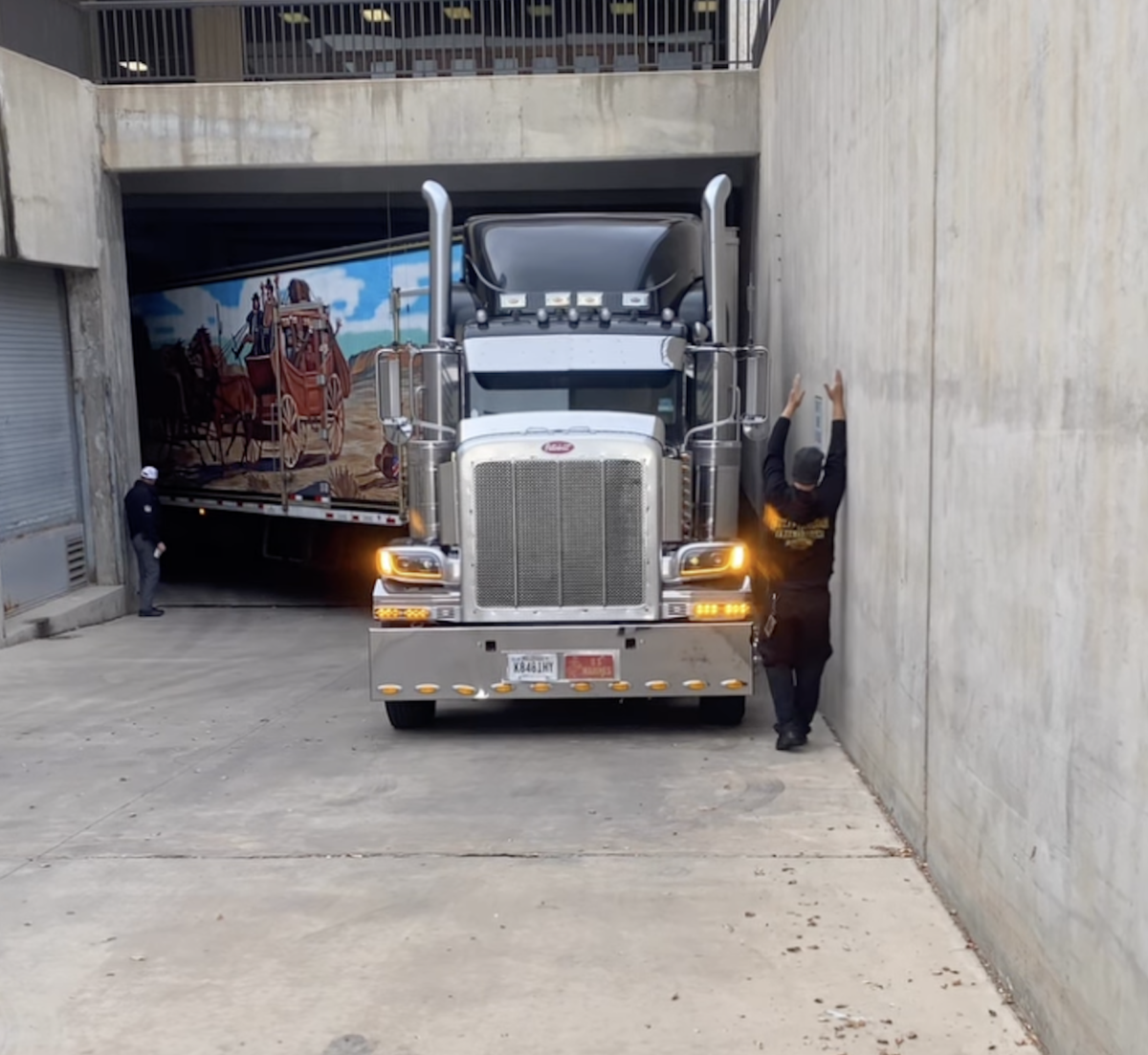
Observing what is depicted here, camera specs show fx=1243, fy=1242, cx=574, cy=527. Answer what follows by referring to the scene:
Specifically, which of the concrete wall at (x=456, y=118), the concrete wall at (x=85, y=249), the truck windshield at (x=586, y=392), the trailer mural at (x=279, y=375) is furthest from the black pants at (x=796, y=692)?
the concrete wall at (x=85, y=249)

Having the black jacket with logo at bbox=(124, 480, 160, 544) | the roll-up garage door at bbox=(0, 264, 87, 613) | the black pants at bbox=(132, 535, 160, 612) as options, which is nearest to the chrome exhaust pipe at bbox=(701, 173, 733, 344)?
the roll-up garage door at bbox=(0, 264, 87, 613)

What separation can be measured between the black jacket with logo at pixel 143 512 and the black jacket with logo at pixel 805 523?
980 centimetres

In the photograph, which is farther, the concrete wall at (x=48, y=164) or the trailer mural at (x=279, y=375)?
the trailer mural at (x=279, y=375)

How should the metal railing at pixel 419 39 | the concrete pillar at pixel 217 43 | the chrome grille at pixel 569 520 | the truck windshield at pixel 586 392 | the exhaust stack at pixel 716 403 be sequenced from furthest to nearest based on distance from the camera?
the concrete pillar at pixel 217 43
the metal railing at pixel 419 39
the truck windshield at pixel 586 392
the exhaust stack at pixel 716 403
the chrome grille at pixel 569 520

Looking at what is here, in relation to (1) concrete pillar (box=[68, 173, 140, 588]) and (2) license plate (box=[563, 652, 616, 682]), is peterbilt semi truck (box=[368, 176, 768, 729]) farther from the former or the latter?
(1) concrete pillar (box=[68, 173, 140, 588])

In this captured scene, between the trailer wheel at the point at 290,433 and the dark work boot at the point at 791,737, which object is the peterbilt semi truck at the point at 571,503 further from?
the trailer wheel at the point at 290,433

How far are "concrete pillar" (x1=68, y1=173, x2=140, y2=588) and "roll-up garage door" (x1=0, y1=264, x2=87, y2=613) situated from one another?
0.17m

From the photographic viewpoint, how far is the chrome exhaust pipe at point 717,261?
961 cm

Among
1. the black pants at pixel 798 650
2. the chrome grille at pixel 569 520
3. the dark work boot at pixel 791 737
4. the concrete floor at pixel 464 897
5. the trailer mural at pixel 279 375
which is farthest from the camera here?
the trailer mural at pixel 279 375

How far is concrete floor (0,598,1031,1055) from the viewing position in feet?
14.7

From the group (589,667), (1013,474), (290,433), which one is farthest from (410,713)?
(290,433)

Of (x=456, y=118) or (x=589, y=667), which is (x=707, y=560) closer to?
(x=589, y=667)

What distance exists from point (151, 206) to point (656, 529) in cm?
1309

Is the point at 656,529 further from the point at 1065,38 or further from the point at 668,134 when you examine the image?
the point at 668,134
